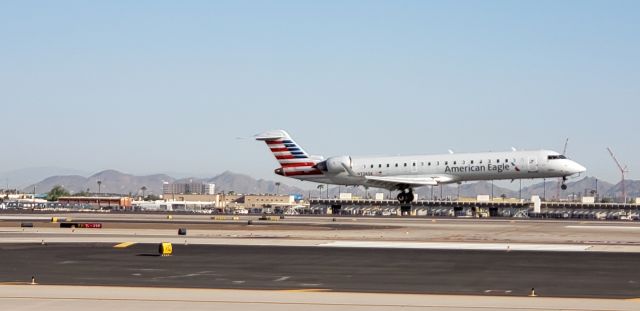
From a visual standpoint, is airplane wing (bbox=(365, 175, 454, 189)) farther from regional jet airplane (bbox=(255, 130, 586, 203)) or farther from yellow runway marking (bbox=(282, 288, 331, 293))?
yellow runway marking (bbox=(282, 288, 331, 293))

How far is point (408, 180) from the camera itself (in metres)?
110

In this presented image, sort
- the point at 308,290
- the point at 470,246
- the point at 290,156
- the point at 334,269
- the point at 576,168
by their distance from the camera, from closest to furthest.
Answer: the point at 308,290, the point at 334,269, the point at 470,246, the point at 576,168, the point at 290,156

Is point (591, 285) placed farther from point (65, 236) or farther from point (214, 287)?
point (65, 236)

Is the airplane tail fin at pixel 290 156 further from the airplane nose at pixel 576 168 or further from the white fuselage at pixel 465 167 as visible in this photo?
the airplane nose at pixel 576 168

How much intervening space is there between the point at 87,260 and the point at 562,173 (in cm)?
7219

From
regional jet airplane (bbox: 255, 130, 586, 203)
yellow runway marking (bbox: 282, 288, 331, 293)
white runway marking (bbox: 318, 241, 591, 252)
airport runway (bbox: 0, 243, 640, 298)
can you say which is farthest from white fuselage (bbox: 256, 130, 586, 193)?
yellow runway marking (bbox: 282, 288, 331, 293)

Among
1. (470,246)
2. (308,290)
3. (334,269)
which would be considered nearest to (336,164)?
(470,246)

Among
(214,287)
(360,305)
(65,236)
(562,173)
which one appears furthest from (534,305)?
(562,173)

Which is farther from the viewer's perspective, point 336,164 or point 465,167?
point 336,164

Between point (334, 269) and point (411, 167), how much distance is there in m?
73.4

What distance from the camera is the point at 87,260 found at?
41625 mm

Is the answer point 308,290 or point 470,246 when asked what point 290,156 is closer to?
point 470,246

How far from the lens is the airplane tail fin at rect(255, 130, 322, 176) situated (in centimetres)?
11738

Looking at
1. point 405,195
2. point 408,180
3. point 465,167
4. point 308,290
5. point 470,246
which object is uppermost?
point 465,167
